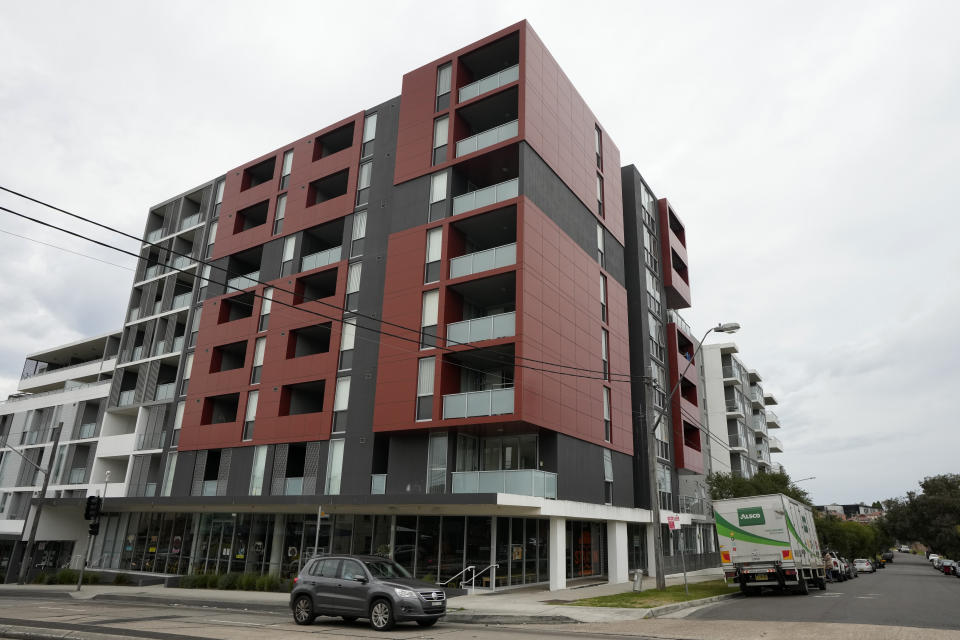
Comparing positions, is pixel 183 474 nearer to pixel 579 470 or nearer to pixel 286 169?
pixel 286 169

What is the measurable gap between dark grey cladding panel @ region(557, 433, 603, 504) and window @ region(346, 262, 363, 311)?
11.7 meters

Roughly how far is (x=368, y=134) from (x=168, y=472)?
21.6 meters

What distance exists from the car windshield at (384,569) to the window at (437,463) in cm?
892

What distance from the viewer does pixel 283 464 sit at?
30.1 meters

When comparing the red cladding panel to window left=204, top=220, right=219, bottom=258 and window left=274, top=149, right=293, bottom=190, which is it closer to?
window left=274, top=149, right=293, bottom=190

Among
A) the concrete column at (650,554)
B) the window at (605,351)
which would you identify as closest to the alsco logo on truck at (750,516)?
the window at (605,351)

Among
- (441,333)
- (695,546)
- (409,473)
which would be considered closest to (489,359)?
(441,333)

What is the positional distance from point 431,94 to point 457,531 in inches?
802

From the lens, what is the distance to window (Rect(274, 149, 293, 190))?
36.9 m

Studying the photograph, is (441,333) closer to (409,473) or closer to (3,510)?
(409,473)

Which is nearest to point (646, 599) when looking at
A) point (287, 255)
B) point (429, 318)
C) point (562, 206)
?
point (429, 318)

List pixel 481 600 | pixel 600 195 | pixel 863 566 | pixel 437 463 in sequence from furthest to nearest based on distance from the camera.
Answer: pixel 863 566, pixel 600 195, pixel 437 463, pixel 481 600

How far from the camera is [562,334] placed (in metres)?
27.6

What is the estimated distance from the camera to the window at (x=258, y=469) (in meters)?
30.3
